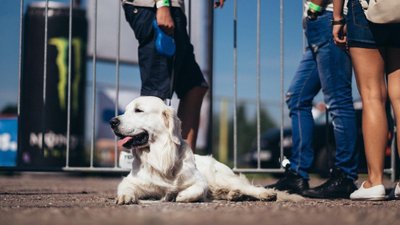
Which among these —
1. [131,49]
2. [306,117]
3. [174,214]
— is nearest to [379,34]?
[306,117]

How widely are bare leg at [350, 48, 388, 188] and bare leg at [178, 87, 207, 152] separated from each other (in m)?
1.23

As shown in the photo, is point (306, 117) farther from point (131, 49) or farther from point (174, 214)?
point (131, 49)

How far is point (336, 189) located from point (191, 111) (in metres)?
1.22

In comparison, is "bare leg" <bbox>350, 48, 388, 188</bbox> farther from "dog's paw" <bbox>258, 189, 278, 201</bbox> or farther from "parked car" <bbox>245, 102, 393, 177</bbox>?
"parked car" <bbox>245, 102, 393, 177</bbox>

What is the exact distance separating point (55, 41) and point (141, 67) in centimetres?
448

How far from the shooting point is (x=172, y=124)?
4402mm

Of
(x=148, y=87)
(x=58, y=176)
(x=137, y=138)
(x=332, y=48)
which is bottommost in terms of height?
(x=58, y=176)

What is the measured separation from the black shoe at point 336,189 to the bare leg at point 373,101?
0.35 meters

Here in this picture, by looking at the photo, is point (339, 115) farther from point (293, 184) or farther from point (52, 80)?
point (52, 80)

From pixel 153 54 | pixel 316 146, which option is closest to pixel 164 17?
pixel 153 54

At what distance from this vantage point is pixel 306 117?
16.6 feet

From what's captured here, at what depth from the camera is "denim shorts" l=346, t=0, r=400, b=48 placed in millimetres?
4344

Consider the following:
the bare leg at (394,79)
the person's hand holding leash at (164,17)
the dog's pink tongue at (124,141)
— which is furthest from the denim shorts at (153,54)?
the bare leg at (394,79)

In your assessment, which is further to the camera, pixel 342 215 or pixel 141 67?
pixel 141 67
